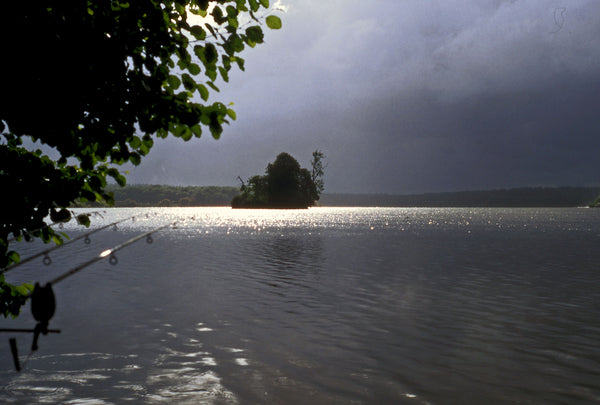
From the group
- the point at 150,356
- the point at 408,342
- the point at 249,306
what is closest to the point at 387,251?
the point at 249,306

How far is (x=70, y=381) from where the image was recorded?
1099 cm

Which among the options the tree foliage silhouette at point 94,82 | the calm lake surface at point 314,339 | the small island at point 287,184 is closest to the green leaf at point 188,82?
the tree foliage silhouette at point 94,82

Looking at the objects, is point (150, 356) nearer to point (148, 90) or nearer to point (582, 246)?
point (148, 90)

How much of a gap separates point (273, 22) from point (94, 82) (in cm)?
220

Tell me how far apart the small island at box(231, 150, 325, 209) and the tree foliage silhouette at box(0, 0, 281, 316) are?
555 ft

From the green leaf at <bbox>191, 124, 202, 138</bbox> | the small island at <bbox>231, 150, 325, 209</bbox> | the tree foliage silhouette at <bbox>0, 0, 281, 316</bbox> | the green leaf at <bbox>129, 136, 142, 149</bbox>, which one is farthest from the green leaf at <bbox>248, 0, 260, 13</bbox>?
the small island at <bbox>231, 150, 325, 209</bbox>

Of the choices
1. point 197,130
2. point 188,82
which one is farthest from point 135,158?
point 188,82

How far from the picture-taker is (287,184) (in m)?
179

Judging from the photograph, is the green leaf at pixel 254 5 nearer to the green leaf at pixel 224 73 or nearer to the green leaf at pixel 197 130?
the green leaf at pixel 224 73

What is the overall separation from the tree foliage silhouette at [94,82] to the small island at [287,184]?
16917 cm

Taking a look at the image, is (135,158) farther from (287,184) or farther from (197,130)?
(287,184)

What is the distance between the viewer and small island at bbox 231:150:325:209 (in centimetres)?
17688

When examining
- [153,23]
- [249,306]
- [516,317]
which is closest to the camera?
[153,23]

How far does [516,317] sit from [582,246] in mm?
37831
